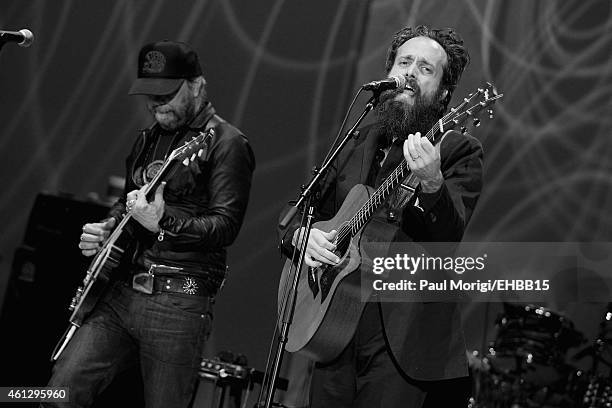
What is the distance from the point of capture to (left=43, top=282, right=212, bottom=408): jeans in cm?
368

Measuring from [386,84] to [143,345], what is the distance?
5.06 ft

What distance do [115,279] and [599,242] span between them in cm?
326

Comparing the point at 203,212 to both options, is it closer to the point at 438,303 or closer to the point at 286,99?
the point at 438,303

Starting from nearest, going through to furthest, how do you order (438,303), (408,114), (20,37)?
(438,303), (408,114), (20,37)

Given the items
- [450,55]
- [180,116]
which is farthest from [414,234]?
[180,116]

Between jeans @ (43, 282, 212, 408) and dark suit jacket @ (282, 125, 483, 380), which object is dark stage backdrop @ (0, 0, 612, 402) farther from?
dark suit jacket @ (282, 125, 483, 380)

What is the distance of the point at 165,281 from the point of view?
3.76 meters

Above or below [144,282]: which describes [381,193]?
above

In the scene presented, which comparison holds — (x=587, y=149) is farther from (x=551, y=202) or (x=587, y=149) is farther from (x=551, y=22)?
(x=551, y=22)

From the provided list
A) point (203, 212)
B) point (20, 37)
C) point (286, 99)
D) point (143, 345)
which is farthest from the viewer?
point (286, 99)

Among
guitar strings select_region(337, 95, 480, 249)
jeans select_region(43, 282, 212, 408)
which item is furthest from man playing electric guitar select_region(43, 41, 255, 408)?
guitar strings select_region(337, 95, 480, 249)

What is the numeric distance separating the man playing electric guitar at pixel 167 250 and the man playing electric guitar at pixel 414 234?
21.8 inches

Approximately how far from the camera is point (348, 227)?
329 centimetres

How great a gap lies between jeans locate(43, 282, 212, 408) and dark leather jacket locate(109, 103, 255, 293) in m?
0.15
